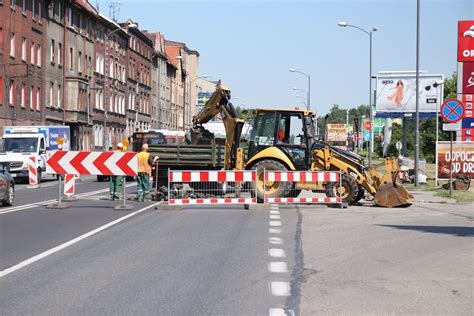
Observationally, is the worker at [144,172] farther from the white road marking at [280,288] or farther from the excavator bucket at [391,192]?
the white road marking at [280,288]

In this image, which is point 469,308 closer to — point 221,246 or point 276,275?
point 276,275

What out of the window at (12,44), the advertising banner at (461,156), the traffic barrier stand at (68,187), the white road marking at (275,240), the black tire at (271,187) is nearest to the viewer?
the white road marking at (275,240)

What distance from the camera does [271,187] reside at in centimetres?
2302

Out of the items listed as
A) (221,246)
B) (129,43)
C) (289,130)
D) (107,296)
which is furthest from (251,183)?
(129,43)

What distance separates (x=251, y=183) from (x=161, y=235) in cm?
824

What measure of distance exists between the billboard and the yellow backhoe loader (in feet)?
109

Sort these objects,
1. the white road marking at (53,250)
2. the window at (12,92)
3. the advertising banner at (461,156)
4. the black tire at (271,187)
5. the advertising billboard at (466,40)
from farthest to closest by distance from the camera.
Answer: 1. the window at (12,92)
2. the advertising billboard at (466,40)
3. the advertising banner at (461,156)
4. the black tire at (271,187)
5. the white road marking at (53,250)

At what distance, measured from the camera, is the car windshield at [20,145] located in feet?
132

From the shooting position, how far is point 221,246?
502 inches

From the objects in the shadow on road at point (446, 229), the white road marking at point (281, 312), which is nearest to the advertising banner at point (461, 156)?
the shadow on road at point (446, 229)

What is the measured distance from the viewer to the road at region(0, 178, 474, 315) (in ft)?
26.3

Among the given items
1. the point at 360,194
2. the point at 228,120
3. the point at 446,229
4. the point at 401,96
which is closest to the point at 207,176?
the point at 228,120

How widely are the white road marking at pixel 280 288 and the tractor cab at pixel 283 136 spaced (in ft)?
48.0

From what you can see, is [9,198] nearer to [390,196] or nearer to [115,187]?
[115,187]
